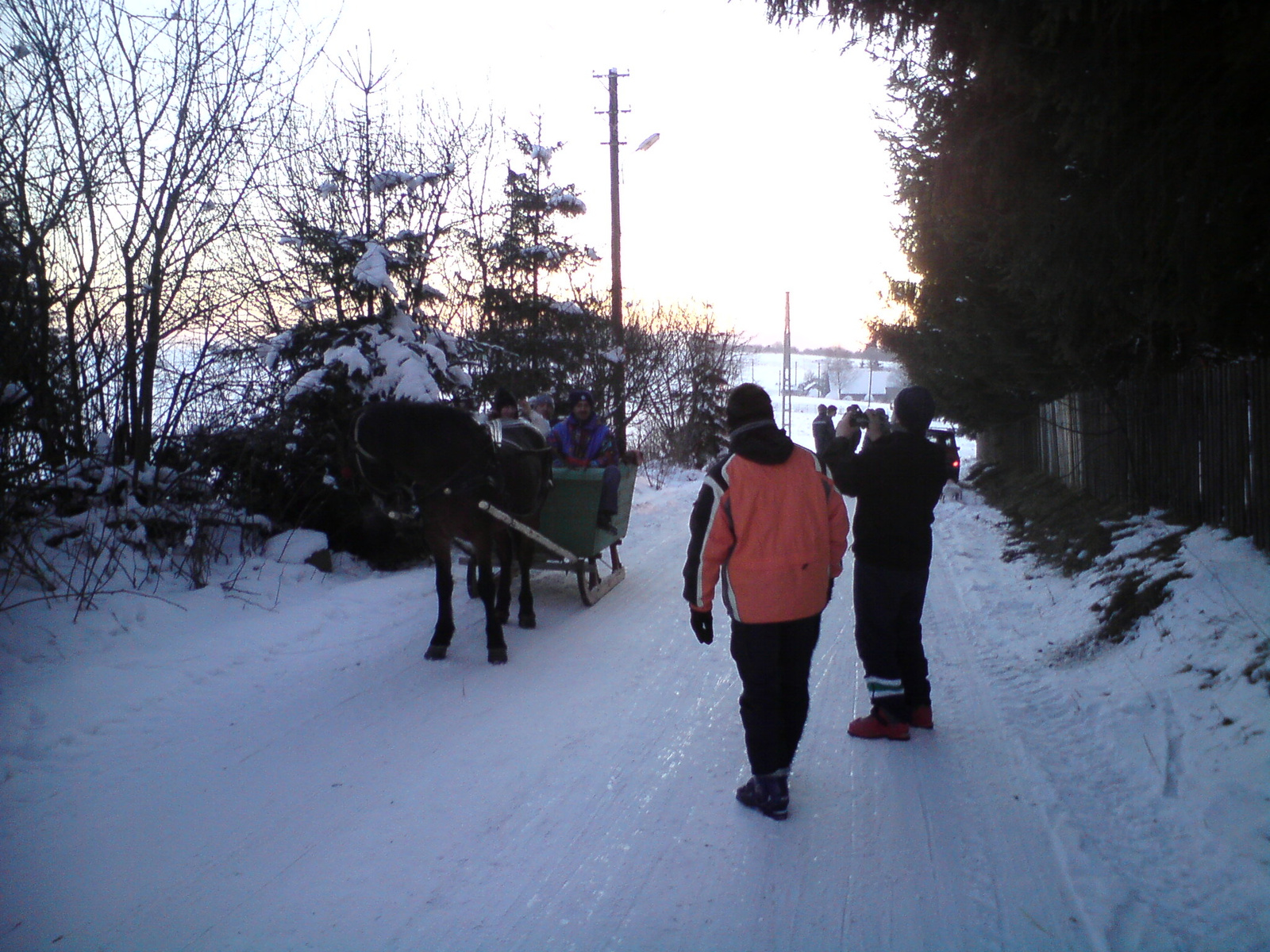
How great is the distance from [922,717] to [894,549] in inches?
39.4

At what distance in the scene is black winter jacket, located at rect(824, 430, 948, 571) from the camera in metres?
4.70

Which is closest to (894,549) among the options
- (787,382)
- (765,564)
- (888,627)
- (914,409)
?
(888,627)

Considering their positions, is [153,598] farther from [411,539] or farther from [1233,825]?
[1233,825]

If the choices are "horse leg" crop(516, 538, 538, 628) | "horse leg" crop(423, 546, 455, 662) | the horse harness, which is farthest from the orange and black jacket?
"horse leg" crop(516, 538, 538, 628)

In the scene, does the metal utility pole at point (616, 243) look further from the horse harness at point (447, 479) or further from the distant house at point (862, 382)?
the distant house at point (862, 382)

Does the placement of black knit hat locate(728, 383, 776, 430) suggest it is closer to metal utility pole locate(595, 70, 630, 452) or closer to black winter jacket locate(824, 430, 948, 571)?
black winter jacket locate(824, 430, 948, 571)

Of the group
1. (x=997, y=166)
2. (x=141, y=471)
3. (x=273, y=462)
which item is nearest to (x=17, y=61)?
(x=141, y=471)

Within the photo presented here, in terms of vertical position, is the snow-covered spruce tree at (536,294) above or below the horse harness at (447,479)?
above

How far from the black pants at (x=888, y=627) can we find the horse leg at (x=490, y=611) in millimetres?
2690

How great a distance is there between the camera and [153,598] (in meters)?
7.02

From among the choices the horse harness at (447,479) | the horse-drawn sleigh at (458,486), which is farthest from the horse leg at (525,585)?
the horse harness at (447,479)

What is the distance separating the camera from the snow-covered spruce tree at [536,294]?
50.5ft

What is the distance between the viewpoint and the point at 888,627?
15.8 feet

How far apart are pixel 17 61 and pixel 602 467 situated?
18.4 ft
